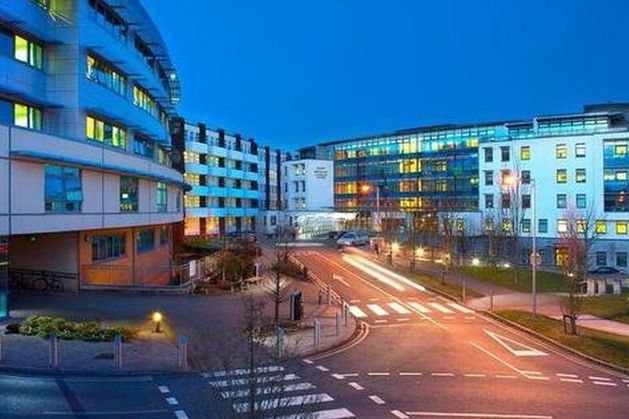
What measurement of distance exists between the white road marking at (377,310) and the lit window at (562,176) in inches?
1918

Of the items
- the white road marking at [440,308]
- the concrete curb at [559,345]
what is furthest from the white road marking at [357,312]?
the concrete curb at [559,345]

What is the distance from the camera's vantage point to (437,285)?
45125mm

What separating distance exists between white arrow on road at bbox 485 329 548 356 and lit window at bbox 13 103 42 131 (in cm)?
2473

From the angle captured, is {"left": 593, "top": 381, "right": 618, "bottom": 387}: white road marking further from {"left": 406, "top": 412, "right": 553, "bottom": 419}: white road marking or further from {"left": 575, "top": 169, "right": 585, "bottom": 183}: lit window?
{"left": 575, "top": 169, "right": 585, "bottom": 183}: lit window

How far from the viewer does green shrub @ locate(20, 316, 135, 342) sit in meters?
22.9

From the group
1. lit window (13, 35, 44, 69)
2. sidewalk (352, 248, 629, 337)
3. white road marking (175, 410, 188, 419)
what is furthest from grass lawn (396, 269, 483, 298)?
white road marking (175, 410, 188, 419)

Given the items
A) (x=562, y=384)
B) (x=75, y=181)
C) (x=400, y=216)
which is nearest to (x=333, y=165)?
(x=400, y=216)

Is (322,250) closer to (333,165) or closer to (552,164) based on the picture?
(552,164)

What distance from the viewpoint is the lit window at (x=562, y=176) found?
7831 centimetres

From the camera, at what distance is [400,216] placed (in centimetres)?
10475

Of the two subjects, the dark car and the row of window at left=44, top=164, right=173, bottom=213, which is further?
the dark car

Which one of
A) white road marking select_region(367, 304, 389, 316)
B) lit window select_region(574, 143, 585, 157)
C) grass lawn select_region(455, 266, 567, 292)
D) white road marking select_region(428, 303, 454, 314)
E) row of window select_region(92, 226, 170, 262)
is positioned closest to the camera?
white road marking select_region(367, 304, 389, 316)

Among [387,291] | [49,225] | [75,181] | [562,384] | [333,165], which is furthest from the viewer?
[333,165]

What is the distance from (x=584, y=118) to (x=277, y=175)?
213 ft
